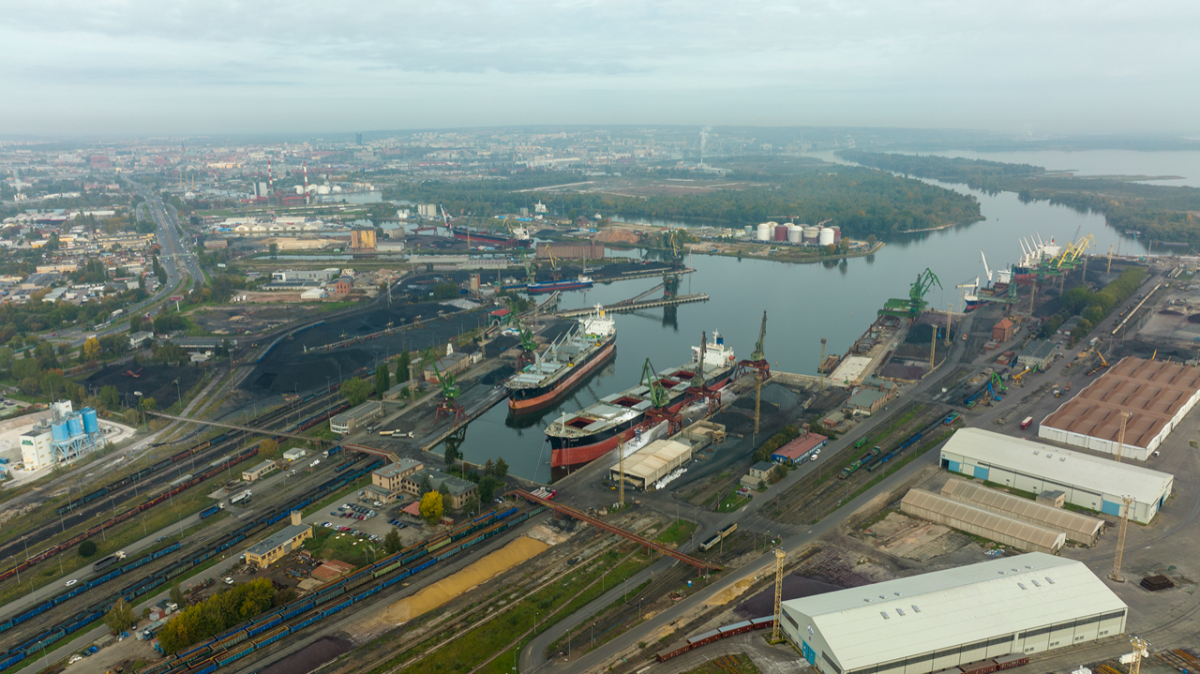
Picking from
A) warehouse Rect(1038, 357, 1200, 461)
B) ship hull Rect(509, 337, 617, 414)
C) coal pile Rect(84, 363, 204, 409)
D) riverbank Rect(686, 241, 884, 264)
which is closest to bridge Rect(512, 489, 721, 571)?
ship hull Rect(509, 337, 617, 414)

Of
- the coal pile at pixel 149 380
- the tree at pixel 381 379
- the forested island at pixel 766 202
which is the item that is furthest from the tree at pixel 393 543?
the forested island at pixel 766 202

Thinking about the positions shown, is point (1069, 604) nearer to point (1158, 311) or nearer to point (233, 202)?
point (1158, 311)

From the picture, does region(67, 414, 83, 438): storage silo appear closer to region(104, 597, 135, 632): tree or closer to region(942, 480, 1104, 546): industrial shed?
region(104, 597, 135, 632): tree

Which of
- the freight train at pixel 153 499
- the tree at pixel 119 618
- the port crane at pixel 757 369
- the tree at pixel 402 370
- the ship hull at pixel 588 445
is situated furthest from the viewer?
the tree at pixel 402 370

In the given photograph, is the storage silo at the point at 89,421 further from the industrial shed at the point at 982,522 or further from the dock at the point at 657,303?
the dock at the point at 657,303

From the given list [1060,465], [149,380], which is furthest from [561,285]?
[1060,465]
